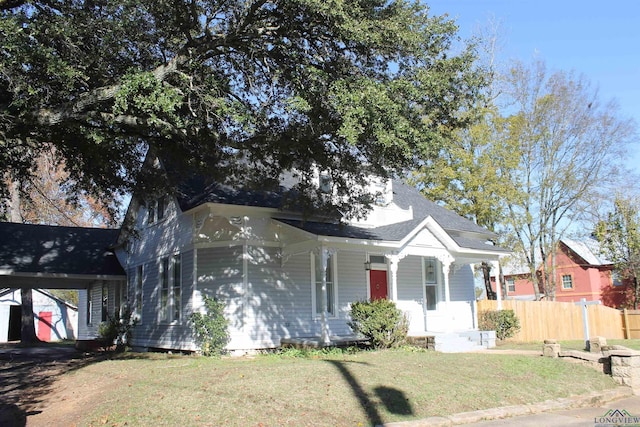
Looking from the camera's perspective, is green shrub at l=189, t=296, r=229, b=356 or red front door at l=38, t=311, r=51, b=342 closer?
green shrub at l=189, t=296, r=229, b=356

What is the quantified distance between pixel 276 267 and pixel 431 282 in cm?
680

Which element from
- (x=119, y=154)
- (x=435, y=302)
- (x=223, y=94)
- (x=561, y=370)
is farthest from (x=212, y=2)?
(x=435, y=302)

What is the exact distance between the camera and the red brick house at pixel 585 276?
38469mm

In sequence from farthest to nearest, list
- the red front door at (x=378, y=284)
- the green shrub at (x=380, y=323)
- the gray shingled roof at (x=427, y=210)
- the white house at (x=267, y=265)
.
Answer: the gray shingled roof at (x=427, y=210) → the red front door at (x=378, y=284) → the white house at (x=267, y=265) → the green shrub at (x=380, y=323)

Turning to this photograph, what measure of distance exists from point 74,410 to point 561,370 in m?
10.1

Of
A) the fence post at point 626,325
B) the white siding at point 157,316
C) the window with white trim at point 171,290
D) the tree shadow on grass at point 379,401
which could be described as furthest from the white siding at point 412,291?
the fence post at point 626,325

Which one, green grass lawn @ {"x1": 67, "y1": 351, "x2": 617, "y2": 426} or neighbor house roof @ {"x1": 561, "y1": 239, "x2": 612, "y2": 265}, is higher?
neighbor house roof @ {"x1": 561, "y1": 239, "x2": 612, "y2": 265}

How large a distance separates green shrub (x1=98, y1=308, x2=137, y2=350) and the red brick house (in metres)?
25.9

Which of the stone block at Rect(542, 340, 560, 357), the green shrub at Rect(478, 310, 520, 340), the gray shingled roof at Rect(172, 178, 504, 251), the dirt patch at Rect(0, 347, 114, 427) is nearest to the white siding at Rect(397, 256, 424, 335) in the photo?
the gray shingled roof at Rect(172, 178, 504, 251)

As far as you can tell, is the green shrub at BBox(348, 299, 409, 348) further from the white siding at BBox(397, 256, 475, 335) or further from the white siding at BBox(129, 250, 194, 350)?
the white siding at BBox(129, 250, 194, 350)

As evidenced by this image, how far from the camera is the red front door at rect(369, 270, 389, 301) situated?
18.9 m

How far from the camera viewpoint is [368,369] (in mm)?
11250

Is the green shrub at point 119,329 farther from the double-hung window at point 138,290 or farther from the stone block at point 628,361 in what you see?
the stone block at point 628,361

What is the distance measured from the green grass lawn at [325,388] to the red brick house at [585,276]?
87.7 feet
